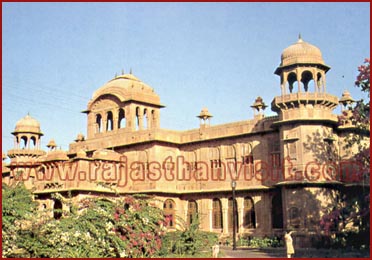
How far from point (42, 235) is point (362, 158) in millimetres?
13210

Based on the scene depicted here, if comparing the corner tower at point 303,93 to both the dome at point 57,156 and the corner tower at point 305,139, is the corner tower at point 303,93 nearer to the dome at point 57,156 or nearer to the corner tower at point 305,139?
the corner tower at point 305,139

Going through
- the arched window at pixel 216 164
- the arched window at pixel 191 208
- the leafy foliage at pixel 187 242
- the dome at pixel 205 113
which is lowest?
the leafy foliage at pixel 187 242

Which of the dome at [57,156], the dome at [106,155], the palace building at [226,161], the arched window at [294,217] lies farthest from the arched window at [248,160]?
the dome at [57,156]

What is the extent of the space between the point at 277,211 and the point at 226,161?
5.12 m

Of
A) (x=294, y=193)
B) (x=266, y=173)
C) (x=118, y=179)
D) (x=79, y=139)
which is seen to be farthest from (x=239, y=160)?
(x=79, y=139)

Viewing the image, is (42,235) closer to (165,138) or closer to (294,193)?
(294,193)

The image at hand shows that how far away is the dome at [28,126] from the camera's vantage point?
4425 centimetres

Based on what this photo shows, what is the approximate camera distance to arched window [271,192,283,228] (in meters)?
29.4

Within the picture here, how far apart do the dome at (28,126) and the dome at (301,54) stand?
2481 cm

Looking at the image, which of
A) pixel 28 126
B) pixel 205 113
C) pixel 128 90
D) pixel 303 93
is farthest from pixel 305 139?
pixel 28 126

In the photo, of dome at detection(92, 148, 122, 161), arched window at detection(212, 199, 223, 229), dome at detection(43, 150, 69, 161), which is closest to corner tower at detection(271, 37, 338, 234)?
arched window at detection(212, 199, 223, 229)

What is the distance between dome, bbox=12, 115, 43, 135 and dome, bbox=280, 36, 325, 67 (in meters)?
24.8

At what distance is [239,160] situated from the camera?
32.3m

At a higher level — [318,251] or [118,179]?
[118,179]
